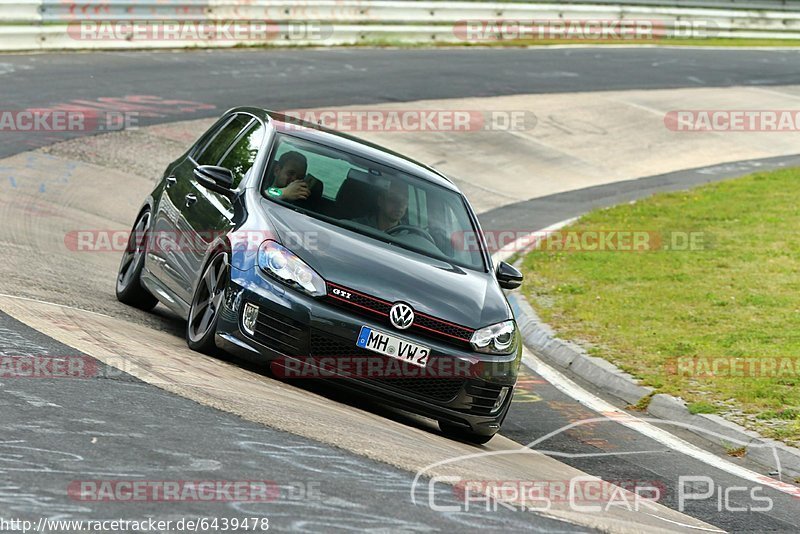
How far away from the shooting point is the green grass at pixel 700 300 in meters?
9.74

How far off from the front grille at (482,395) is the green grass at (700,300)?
2.03m

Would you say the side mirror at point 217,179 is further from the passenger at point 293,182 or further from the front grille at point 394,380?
the front grille at point 394,380

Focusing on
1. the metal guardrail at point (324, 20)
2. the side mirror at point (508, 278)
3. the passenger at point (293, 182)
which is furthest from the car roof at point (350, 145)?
the metal guardrail at point (324, 20)

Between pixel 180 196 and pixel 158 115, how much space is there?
11.3 meters

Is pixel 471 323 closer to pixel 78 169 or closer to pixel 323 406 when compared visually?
pixel 323 406

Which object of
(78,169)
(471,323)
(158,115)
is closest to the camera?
(471,323)

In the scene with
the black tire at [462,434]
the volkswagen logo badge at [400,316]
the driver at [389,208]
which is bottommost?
the black tire at [462,434]

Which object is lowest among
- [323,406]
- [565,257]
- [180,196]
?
[565,257]

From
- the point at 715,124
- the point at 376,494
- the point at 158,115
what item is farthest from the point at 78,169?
the point at 715,124

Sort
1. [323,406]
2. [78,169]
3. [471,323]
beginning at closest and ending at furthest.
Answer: [323,406]
[471,323]
[78,169]

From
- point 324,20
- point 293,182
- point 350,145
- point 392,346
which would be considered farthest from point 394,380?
point 324,20

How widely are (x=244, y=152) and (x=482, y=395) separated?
2733 millimetres

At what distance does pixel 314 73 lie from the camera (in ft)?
85.2

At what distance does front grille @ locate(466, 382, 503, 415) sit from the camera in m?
7.70
